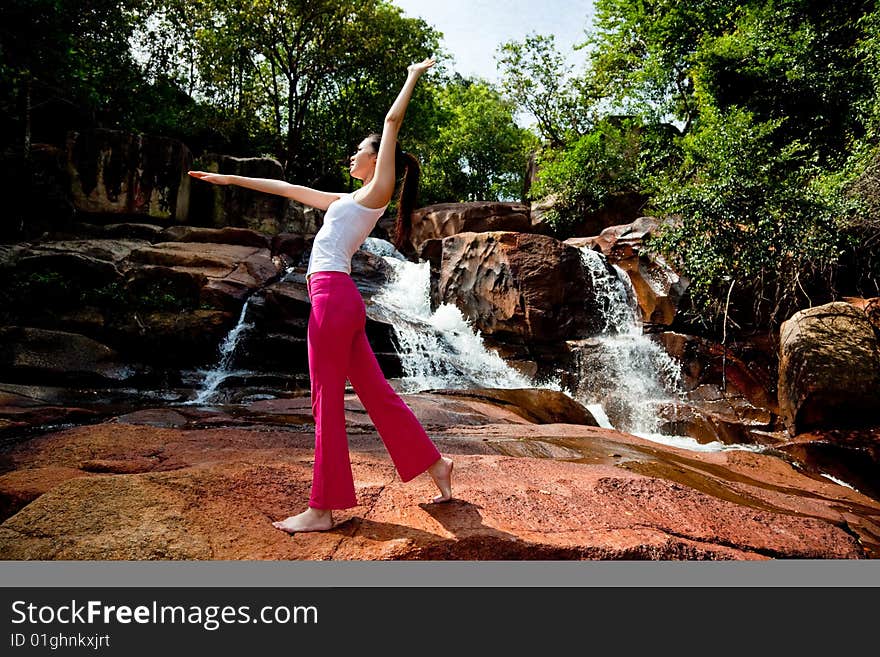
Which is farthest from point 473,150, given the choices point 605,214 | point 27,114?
point 27,114

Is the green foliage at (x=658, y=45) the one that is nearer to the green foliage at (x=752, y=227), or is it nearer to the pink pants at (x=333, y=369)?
the green foliage at (x=752, y=227)

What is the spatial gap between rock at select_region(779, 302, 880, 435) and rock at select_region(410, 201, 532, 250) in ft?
38.0

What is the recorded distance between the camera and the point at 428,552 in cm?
205

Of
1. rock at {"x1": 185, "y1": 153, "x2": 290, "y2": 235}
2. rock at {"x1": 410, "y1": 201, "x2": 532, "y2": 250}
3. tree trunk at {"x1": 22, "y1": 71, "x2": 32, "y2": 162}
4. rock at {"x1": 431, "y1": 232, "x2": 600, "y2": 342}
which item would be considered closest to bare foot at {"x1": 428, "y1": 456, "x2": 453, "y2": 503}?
rock at {"x1": 431, "y1": 232, "x2": 600, "y2": 342}

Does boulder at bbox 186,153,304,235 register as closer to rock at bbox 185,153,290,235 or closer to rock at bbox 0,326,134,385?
rock at bbox 185,153,290,235

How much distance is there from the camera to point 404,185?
2.71 metres

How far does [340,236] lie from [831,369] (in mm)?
8261

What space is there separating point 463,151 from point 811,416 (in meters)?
27.9

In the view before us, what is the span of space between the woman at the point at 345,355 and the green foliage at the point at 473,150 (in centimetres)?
2947

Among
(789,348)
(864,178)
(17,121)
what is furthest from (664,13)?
(17,121)

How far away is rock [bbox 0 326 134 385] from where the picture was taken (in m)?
7.48

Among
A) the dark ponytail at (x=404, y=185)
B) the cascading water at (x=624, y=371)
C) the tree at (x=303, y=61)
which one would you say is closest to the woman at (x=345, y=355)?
the dark ponytail at (x=404, y=185)

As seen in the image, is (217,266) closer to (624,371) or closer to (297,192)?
(624,371)

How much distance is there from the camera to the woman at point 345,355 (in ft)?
7.45
